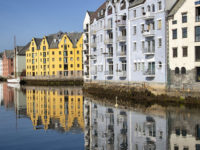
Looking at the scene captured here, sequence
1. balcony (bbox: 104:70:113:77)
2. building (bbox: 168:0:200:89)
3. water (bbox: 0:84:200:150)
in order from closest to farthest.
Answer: water (bbox: 0:84:200:150) < building (bbox: 168:0:200:89) < balcony (bbox: 104:70:113:77)

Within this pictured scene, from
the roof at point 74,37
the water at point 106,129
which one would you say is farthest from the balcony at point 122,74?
the roof at point 74,37

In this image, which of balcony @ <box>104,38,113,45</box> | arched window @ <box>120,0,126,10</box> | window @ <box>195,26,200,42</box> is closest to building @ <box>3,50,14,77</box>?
balcony @ <box>104,38,113,45</box>

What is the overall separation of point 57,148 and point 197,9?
96.9ft

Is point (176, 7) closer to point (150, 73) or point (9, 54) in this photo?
point (150, 73)

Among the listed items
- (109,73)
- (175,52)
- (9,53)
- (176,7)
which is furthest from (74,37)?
(175,52)

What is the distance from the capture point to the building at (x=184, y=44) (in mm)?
41688

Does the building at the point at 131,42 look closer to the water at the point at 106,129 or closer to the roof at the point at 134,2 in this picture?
the roof at the point at 134,2

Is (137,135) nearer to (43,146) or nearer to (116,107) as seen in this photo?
(43,146)

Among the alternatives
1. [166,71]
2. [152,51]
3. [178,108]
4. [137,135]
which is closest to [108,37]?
[152,51]

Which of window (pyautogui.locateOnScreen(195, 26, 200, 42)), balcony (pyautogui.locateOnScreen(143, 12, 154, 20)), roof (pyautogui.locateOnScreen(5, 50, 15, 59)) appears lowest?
Answer: window (pyautogui.locateOnScreen(195, 26, 200, 42))

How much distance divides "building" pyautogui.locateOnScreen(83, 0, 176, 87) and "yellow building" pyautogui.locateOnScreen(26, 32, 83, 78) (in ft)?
124

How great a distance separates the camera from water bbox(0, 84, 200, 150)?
22812 millimetres

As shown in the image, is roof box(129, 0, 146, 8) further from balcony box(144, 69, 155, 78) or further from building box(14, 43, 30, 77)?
building box(14, 43, 30, 77)

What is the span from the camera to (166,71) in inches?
1796
